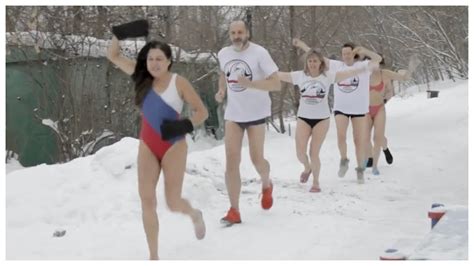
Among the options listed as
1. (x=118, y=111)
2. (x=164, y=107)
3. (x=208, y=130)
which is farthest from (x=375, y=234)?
(x=208, y=130)

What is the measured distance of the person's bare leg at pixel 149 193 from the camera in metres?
5.02

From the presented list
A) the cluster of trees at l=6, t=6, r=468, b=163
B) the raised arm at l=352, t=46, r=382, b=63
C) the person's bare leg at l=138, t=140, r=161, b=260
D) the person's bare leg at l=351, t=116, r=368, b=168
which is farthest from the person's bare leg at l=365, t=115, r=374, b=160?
the person's bare leg at l=138, t=140, r=161, b=260

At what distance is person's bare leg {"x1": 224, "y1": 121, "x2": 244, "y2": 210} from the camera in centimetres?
649

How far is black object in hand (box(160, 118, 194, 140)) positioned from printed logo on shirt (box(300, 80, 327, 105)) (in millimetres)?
3213

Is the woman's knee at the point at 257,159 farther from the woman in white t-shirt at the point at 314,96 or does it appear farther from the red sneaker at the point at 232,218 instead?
the woman in white t-shirt at the point at 314,96

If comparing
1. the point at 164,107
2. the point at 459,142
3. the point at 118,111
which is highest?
the point at 164,107

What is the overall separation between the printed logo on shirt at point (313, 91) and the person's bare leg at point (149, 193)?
3.28 meters

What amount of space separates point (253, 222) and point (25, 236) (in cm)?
200

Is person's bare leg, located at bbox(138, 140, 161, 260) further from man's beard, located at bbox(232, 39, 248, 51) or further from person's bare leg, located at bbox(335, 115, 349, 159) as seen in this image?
person's bare leg, located at bbox(335, 115, 349, 159)

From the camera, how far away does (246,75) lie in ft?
21.0

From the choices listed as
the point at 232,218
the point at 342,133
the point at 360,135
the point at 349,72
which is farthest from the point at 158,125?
the point at 360,135

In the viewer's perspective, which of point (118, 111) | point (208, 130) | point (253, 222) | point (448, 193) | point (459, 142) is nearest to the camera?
point (253, 222)

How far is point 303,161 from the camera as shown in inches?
336

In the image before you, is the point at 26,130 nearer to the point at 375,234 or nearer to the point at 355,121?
the point at 355,121
